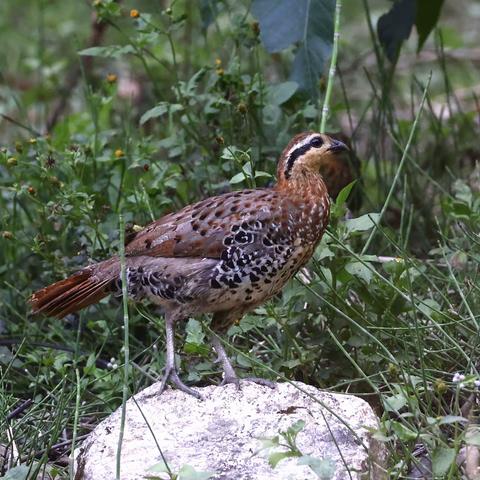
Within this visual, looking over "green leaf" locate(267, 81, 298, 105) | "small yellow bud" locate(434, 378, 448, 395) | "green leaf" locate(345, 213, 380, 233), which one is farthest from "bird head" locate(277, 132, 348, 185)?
"small yellow bud" locate(434, 378, 448, 395)

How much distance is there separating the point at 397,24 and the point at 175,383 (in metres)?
2.29

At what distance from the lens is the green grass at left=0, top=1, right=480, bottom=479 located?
4352 millimetres

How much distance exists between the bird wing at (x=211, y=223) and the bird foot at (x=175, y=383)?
448 mm

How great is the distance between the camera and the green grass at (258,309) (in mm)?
4352

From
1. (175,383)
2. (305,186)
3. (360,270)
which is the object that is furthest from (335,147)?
(175,383)

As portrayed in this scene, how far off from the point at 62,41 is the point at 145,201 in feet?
16.7

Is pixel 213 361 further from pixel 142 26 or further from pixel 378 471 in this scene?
pixel 142 26

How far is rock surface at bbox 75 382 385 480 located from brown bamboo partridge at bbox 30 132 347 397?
21 cm

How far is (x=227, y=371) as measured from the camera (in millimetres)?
4523

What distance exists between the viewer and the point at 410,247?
20.0 feet

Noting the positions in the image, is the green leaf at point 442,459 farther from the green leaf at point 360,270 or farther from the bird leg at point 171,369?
the green leaf at point 360,270

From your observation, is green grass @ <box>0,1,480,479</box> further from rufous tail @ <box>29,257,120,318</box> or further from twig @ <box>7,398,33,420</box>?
rufous tail @ <box>29,257,120,318</box>

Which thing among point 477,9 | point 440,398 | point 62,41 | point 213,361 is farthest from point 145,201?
point 477,9

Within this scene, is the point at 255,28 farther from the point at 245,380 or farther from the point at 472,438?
the point at 472,438
